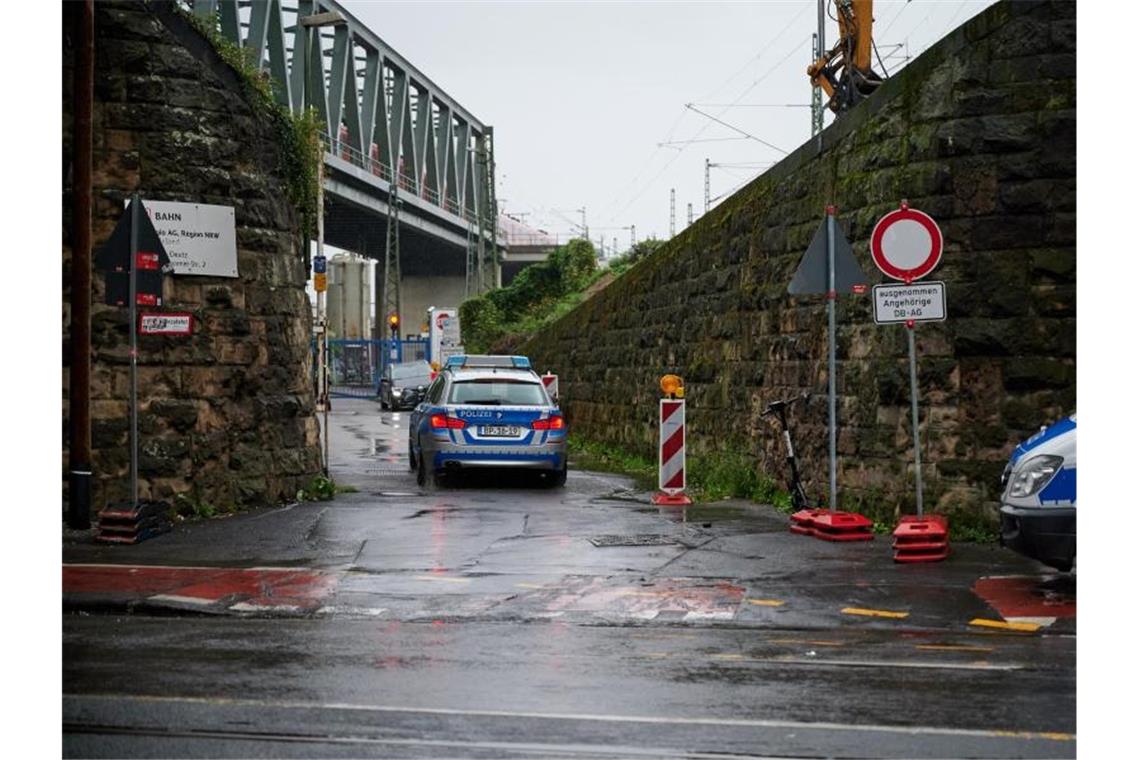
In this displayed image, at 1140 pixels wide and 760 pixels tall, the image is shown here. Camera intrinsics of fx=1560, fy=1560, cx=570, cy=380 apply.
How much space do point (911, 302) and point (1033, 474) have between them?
111 inches

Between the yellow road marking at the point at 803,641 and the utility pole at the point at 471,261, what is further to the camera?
the utility pole at the point at 471,261

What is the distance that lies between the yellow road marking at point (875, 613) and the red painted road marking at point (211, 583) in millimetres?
3369

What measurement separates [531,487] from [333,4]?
45.2m

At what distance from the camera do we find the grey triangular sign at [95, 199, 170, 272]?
1301cm

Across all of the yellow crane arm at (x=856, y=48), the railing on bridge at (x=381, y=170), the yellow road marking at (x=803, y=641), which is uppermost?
the railing on bridge at (x=381, y=170)

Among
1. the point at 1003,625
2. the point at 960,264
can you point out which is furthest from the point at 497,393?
the point at 1003,625

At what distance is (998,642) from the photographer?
8.41m

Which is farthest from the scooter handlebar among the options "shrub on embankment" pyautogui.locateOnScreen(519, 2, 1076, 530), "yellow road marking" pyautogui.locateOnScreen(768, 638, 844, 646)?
"yellow road marking" pyautogui.locateOnScreen(768, 638, 844, 646)

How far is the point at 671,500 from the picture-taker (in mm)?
16797

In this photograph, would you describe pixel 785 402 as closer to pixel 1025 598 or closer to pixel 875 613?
pixel 1025 598

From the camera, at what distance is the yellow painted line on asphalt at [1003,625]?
8.82 meters

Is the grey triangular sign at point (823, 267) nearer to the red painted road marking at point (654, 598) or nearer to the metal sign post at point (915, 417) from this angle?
the metal sign post at point (915, 417)

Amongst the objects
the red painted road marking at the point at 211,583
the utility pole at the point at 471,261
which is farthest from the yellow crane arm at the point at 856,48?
the utility pole at the point at 471,261

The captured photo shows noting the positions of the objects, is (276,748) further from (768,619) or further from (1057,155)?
(1057,155)
